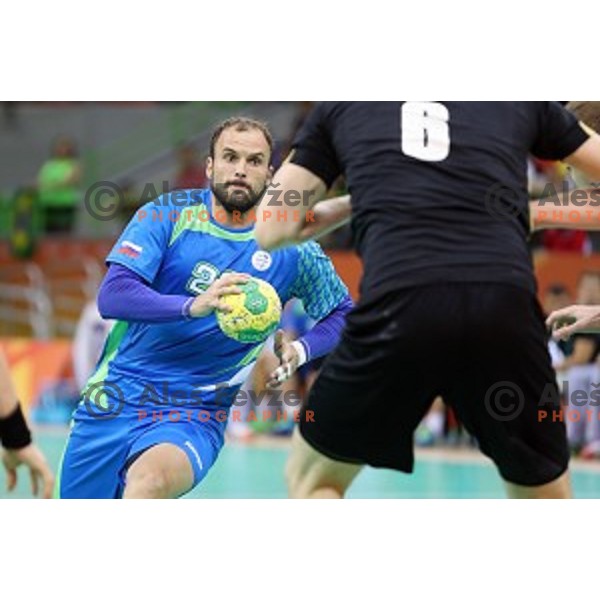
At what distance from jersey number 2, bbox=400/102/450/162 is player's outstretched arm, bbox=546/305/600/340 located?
1.13 metres

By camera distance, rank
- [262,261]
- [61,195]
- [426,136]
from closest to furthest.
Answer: [426,136]
[262,261]
[61,195]

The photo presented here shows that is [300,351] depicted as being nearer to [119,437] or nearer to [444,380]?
[119,437]

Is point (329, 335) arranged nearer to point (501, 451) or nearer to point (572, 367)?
point (501, 451)

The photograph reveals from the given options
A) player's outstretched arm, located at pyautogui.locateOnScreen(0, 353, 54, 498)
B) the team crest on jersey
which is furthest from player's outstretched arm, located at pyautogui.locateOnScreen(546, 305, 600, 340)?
player's outstretched arm, located at pyautogui.locateOnScreen(0, 353, 54, 498)

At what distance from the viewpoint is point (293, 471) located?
5504 millimetres

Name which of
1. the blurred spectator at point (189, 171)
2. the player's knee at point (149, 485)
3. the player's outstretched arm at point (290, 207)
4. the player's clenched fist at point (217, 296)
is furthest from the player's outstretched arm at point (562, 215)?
the blurred spectator at point (189, 171)

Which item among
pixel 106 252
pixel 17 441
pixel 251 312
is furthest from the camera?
pixel 106 252

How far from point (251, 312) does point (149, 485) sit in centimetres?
92

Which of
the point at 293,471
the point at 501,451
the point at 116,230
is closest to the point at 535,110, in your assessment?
the point at 501,451

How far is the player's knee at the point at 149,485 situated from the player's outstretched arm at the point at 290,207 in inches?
58.9

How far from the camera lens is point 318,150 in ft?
17.7

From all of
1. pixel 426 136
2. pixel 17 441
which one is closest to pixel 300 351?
pixel 17 441

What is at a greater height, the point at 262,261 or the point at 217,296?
the point at 262,261

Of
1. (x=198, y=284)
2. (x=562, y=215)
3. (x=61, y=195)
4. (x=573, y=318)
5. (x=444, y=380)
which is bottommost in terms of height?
(x=444, y=380)
